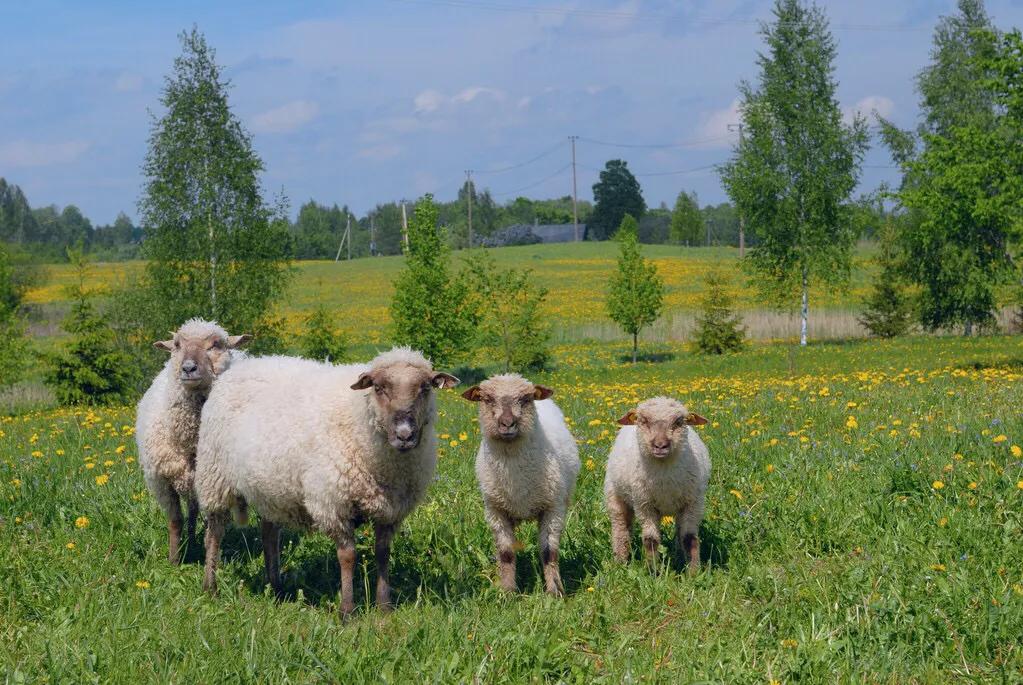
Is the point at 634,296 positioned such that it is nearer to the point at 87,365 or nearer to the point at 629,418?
the point at 87,365

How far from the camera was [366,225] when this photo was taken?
188m

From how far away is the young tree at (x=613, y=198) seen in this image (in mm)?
133875

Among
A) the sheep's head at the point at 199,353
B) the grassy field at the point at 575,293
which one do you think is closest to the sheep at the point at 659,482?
the sheep's head at the point at 199,353

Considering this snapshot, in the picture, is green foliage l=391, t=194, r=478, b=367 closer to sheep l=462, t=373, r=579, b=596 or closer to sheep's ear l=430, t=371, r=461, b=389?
sheep l=462, t=373, r=579, b=596

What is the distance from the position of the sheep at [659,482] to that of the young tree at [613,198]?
12694cm

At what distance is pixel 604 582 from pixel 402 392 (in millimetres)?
1936

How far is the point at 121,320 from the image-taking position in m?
29.6

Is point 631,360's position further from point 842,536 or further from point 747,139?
point 842,536

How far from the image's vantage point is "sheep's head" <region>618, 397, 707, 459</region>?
24.1 feet

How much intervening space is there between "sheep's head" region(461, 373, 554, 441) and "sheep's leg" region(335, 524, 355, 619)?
124 centimetres

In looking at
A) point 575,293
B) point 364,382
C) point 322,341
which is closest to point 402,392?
point 364,382

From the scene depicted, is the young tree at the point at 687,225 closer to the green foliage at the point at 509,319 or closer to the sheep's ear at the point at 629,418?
the green foliage at the point at 509,319

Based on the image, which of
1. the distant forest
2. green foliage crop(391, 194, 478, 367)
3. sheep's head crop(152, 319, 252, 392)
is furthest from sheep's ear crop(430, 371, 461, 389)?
A: the distant forest

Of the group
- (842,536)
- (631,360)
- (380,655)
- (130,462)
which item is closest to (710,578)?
(842,536)
